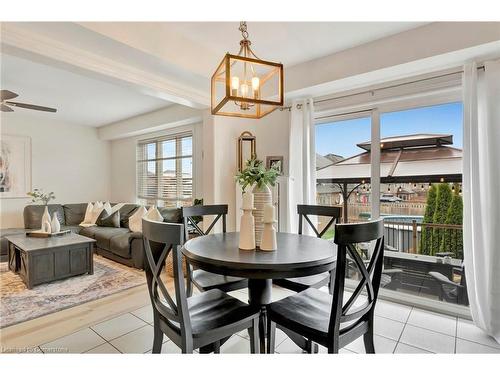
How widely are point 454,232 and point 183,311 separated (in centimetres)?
265

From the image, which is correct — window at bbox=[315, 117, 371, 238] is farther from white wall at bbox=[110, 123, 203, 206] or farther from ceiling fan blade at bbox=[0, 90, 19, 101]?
ceiling fan blade at bbox=[0, 90, 19, 101]

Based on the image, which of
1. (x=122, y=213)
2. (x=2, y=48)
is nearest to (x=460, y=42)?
(x=2, y=48)

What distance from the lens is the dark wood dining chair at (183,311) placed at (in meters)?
1.39

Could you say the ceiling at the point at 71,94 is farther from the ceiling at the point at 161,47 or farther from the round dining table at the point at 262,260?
the round dining table at the point at 262,260

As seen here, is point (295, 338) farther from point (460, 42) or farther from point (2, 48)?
point (2, 48)

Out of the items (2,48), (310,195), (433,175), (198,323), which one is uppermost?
(2,48)

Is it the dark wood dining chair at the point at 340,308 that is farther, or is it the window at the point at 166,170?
the window at the point at 166,170

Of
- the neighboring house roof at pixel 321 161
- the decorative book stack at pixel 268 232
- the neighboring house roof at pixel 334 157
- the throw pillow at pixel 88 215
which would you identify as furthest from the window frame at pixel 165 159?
the decorative book stack at pixel 268 232

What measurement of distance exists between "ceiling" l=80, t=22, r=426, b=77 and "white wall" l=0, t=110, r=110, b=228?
167 inches

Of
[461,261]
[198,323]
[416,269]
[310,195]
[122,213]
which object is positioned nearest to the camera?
[198,323]

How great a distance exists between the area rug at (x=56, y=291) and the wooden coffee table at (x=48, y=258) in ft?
0.29

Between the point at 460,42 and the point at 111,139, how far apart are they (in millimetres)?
6428

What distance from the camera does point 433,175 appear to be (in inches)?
111

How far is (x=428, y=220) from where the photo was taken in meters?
2.85
